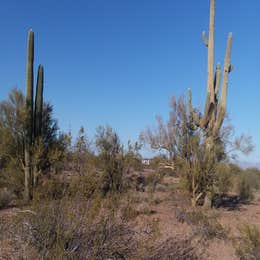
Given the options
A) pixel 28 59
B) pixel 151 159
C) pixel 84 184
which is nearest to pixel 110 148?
pixel 151 159

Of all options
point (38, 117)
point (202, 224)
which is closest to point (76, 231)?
point (202, 224)

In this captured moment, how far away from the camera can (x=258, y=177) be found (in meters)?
23.0

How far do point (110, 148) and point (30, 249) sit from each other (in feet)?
31.6

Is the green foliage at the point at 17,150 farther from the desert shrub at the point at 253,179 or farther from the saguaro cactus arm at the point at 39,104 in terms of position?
the desert shrub at the point at 253,179

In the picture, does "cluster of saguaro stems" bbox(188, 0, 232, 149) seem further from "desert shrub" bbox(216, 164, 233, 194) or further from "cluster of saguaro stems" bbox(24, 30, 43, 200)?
"cluster of saguaro stems" bbox(24, 30, 43, 200)

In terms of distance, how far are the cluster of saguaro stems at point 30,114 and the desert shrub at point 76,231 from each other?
7166 millimetres

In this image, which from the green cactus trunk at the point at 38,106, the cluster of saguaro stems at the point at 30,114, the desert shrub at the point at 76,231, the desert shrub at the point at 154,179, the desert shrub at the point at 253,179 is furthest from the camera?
the desert shrub at the point at 253,179

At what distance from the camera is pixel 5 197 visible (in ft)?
35.9

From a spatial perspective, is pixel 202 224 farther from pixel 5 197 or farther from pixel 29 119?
pixel 29 119

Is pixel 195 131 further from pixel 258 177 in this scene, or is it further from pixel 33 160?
pixel 258 177

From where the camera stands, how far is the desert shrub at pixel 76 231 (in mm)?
3975

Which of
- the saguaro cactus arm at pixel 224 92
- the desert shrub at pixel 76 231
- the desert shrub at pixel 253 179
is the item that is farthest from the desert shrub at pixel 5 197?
the desert shrub at pixel 253 179

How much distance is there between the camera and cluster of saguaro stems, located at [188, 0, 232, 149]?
12109 mm

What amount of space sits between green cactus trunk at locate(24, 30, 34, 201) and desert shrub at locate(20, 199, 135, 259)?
6825 millimetres
